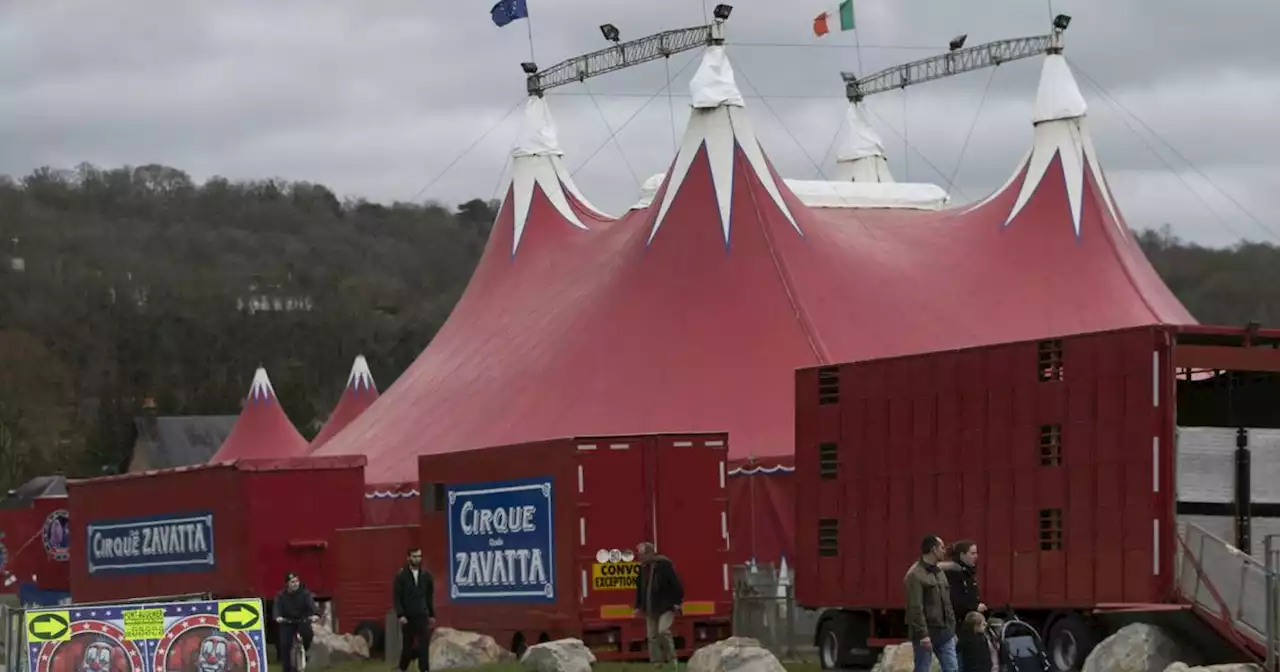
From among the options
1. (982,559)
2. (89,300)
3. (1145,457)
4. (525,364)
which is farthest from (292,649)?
(89,300)

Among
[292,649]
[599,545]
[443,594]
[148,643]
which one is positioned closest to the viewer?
[148,643]

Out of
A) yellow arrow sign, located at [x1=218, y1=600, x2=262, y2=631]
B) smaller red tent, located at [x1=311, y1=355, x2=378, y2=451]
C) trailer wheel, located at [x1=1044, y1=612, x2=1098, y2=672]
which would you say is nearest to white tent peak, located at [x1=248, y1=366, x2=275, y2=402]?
smaller red tent, located at [x1=311, y1=355, x2=378, y2=451]

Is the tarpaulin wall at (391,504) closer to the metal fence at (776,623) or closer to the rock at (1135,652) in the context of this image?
the metal fence at (776,623)

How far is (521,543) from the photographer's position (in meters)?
24.5

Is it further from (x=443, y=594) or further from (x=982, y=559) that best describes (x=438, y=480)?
(x=982, y=559)

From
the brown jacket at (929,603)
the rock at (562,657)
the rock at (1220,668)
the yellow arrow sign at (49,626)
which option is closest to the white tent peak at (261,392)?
the rock at (562,657)

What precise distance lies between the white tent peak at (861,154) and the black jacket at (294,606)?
3129cm

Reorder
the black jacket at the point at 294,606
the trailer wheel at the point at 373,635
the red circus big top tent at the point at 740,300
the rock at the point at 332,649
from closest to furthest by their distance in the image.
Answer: the black jacket at the point at 294,606 → the rock at the point at 332,649 → the trailer wheel at the point at 373,635 → the red circus big top tent at the point at 740,300

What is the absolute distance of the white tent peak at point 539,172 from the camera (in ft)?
138

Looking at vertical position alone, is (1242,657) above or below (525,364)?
below

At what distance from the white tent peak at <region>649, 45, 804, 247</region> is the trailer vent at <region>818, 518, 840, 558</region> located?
1228 cm

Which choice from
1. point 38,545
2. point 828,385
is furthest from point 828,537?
point 38,545

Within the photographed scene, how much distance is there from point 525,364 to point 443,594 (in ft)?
28.1

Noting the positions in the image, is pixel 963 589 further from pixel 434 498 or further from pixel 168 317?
pixel 168 317
